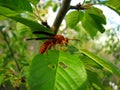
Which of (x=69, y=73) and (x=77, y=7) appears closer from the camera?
(x=69, y=73)

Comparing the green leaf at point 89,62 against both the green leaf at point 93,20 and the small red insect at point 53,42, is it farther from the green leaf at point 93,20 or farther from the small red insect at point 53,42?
the green leaf at point 93,20

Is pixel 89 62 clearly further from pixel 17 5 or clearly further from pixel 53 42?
pixel 17 5

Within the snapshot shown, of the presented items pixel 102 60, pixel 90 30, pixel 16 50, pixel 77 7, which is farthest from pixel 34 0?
pixel 16 50

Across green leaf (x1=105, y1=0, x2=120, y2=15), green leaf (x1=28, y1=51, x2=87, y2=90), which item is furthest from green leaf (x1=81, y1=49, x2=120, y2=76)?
green leaf (x1=105, y1=0, x2=120, y2=15)

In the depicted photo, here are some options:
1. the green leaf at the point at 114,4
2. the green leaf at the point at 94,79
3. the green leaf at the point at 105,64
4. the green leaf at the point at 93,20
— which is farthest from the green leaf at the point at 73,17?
the green leaf at the point at 105,64

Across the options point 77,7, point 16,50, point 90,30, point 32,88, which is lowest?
point 16,50

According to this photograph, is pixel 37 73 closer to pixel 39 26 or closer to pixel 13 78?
pixel 39 26
